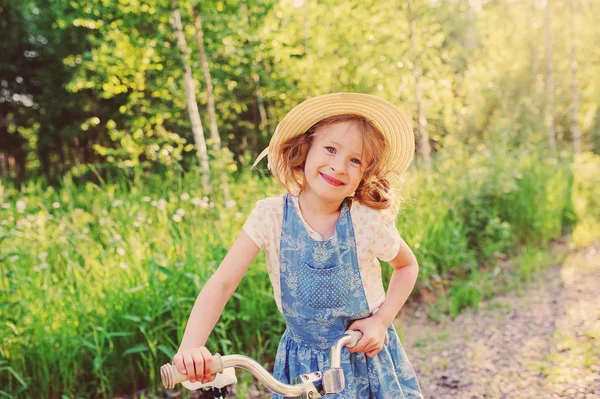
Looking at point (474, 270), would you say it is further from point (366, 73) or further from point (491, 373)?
point (366, 73)

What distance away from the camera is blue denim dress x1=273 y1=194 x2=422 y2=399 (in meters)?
1.60

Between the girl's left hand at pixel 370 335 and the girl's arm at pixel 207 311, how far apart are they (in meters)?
0.40

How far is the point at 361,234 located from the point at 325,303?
242mm

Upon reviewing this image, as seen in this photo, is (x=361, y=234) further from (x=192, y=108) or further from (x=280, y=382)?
(x=192, y=108)

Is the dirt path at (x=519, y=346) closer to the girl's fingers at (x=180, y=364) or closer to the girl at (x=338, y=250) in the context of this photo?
the girl at (x=338, y=250)

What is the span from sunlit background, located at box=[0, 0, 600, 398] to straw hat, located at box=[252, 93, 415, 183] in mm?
497

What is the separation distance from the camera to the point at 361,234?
5.36ft

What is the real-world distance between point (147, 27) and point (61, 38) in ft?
26.9

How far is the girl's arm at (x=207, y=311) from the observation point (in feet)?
3.97

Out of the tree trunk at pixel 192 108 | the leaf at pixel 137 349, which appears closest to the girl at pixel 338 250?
the leaf at pixel 137 349

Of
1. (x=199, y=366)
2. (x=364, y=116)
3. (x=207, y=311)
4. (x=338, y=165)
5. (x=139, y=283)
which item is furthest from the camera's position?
(x=139, y=283)

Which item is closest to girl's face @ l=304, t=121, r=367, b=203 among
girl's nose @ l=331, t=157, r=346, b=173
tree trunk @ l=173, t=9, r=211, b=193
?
girl's nose @ l=331, t=157, r=346, b=173

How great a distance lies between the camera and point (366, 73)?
28.8 ft

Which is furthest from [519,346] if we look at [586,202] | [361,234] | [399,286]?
[586,202]
